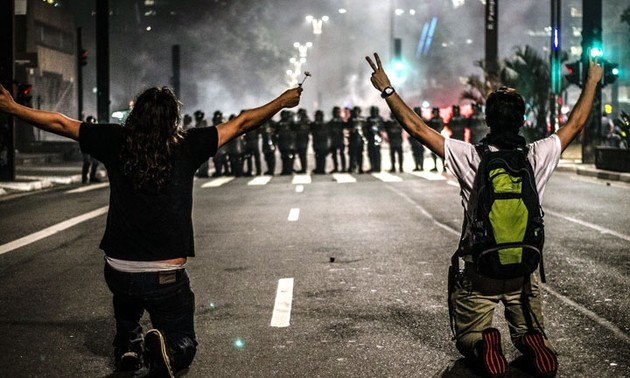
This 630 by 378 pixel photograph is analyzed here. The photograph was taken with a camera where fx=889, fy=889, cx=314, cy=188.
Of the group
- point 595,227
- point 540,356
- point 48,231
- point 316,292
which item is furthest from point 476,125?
point 540,356

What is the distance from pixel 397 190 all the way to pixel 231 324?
1382 cm

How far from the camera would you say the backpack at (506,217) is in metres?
4.86

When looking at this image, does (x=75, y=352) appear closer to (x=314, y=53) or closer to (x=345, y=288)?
(x=345, y=288)

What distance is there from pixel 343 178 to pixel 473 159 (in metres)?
20.3

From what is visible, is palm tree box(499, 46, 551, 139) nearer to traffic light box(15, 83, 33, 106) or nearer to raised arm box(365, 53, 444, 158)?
traffic light box(15, 83, 33, 106)

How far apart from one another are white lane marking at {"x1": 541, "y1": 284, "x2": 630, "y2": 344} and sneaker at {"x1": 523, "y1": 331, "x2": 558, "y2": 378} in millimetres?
1180

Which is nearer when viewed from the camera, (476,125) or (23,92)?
(23,92)

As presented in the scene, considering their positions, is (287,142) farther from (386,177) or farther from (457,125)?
(457,125)

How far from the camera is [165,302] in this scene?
492 cm

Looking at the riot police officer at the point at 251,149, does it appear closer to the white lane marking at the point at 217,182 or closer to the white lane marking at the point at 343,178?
the white lane marking at the point at 217,182

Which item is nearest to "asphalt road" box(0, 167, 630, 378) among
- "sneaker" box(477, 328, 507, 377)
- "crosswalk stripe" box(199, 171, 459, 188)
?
"sneaker" box(477, 328, 507, 377)

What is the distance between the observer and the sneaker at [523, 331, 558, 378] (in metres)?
5.01

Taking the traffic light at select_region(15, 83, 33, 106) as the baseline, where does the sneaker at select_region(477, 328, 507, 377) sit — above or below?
below

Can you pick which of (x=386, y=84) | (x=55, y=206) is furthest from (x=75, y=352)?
(x=55, y=206)
